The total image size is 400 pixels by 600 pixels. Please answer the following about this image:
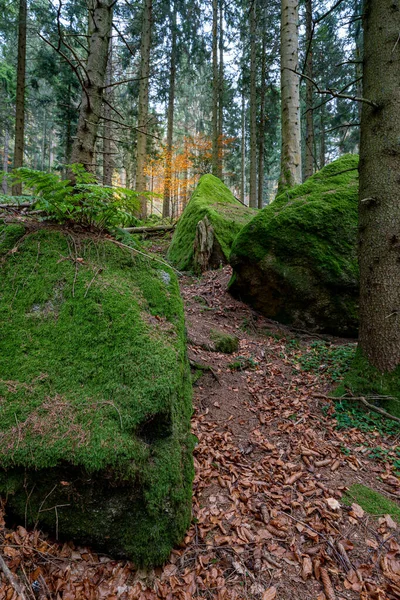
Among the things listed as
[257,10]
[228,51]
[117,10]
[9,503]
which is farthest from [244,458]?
[228,51]

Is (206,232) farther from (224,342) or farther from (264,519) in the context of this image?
(264,519)

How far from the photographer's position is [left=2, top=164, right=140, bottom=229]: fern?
2588 mm

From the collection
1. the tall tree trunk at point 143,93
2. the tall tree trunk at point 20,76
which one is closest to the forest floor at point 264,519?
the tall tree trunk at point 143,93

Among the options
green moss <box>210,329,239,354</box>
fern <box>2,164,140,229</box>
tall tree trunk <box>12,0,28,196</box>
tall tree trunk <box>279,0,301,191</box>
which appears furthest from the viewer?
tall tree trunk <box>12,0,28,196</box>

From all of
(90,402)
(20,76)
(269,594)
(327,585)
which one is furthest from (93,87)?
(20,76)

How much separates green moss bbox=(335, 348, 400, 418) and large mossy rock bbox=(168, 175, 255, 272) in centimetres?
485

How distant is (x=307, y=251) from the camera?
5602 mm

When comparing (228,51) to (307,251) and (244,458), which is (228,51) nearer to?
(307,251)

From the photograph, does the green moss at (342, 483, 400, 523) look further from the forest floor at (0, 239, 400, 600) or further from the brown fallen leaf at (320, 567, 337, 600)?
the brown fallen leaf at (320, 567, 337, 600)

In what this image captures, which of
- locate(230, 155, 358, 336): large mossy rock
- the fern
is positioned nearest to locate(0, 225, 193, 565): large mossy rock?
the fern

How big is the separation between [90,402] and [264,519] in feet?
5.64

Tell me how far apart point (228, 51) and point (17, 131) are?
16.2 meters

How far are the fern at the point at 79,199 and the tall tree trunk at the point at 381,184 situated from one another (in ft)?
8.99

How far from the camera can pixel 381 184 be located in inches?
137
